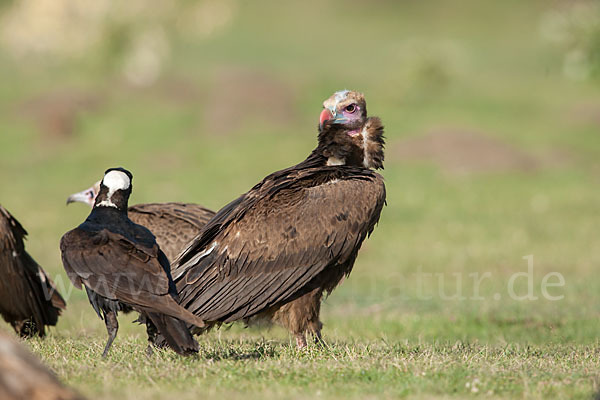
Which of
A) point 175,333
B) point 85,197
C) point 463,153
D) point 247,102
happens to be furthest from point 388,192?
point 175,333

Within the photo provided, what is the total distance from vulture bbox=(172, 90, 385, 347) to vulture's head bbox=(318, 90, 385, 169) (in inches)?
18.1

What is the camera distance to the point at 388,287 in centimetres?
1456

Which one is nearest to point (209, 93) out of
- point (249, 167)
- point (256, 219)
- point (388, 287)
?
point (249, 167)

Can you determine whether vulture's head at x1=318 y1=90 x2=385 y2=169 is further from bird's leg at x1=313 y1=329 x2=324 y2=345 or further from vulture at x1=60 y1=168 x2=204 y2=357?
vulture at x1=60 y1=168 x2=204 y2=357

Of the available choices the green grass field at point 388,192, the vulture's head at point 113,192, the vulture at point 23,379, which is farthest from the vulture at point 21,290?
the vulture at point 23,379

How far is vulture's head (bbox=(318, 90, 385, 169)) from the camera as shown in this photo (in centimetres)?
803

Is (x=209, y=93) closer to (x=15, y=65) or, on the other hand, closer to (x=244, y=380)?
(x=15, y=65)

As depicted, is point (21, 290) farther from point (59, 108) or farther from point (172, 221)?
point (59, 108)

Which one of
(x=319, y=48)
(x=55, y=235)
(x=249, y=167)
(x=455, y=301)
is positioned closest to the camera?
(x=455, y=301)

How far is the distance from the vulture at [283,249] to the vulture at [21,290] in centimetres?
217

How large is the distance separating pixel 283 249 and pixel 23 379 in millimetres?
3387

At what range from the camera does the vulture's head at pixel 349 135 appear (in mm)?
8031

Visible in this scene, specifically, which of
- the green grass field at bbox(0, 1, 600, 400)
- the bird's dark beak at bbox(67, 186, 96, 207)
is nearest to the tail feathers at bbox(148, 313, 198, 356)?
the green grass field at bbox(0, 1, 600, 400)

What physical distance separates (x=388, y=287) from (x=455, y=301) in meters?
1.96
